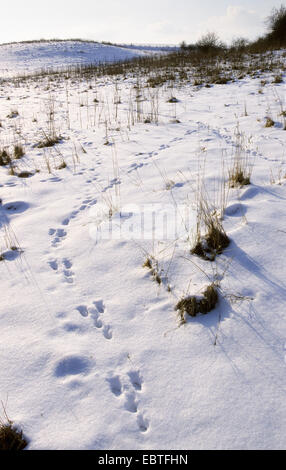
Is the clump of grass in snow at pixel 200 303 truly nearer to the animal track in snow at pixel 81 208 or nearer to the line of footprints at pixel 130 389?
the line of footprints at pixel 130 389

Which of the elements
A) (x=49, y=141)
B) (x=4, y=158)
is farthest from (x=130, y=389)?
(x=49, y=141)

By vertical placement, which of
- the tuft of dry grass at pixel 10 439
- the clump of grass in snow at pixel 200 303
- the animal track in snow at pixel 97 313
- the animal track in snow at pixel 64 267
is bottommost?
the tuft of dry grass at pixel 10 439

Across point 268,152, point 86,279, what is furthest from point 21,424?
point 268,152

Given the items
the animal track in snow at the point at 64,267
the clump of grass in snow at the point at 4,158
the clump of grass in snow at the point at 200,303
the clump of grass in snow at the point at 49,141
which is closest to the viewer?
the clump of grass in snow at the point at 200,303

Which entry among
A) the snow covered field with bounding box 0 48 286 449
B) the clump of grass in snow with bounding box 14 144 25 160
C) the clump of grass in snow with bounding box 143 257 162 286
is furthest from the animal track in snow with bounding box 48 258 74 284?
the clump of grass in snow with bounding box 14 144 25 160

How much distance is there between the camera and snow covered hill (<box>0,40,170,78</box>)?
22281 millimetres

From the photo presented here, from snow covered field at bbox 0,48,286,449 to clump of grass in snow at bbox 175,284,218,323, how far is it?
5cm

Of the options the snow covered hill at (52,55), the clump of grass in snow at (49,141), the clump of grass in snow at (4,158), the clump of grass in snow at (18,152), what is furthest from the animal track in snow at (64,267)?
the snow covered hill at (52,55)

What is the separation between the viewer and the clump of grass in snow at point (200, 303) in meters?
1.91

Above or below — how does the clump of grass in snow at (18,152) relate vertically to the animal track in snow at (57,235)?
above

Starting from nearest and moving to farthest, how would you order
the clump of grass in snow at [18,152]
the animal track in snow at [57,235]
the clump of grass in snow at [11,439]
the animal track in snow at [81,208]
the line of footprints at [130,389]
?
the clump of grass in snow at [11,439] < the line of footprints at [130,389] < the animal track in snow at [57,235] < the animal track in snow at [81,208] < the clump of grass in snow at [18,152]

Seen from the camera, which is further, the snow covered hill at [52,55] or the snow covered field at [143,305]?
the snow covered hill at [52,55]

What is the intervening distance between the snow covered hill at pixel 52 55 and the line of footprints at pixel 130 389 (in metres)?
24.0

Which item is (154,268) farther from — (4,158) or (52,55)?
(52,55)
